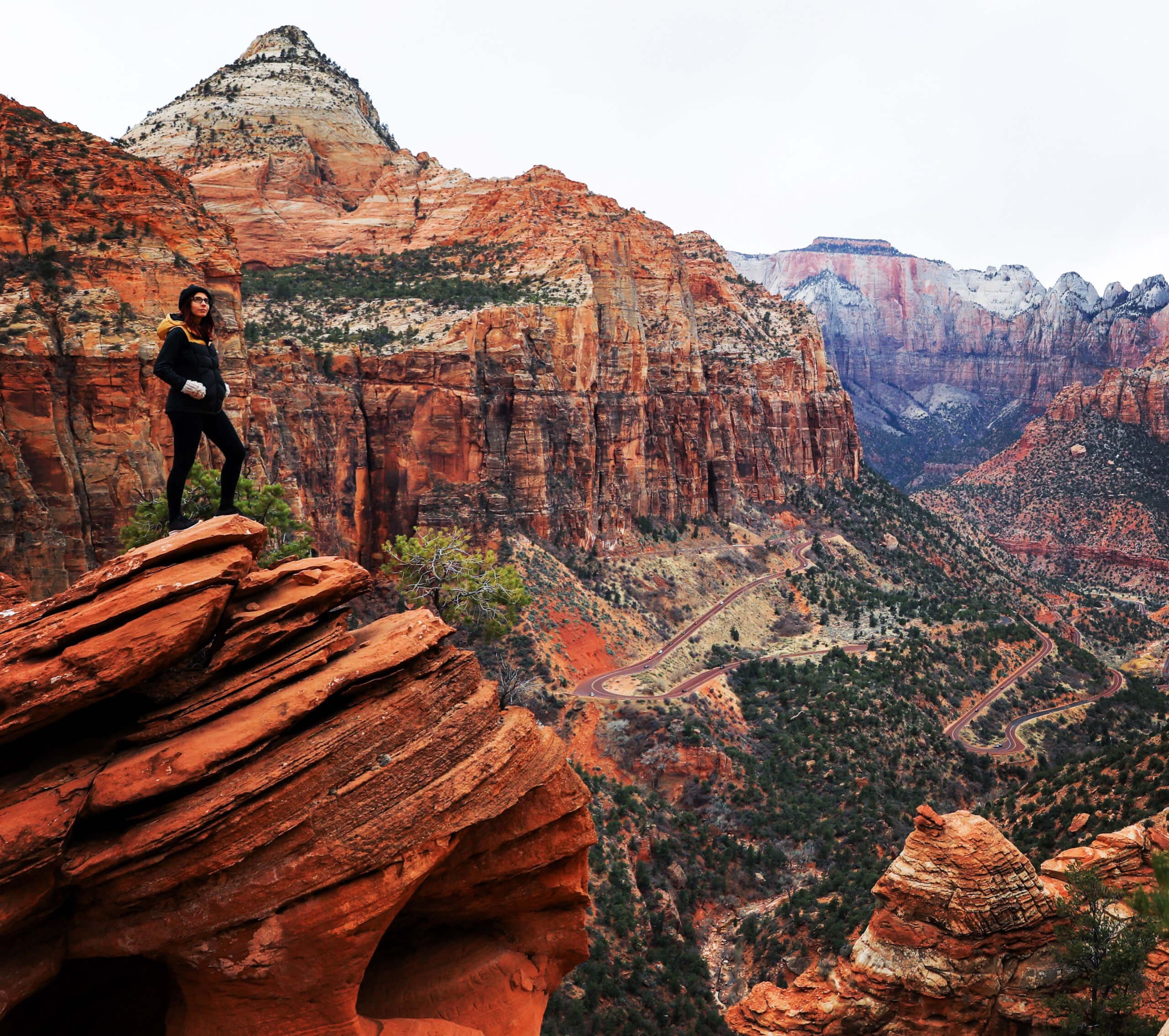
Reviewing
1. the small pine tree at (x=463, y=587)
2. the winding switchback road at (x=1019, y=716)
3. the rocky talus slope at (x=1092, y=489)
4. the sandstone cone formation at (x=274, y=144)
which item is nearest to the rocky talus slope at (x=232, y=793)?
the small pine tree at (x=463, y=587)

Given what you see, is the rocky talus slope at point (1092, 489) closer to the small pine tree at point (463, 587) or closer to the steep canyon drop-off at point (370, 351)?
the steep canyon drop-off at point (370, 351)

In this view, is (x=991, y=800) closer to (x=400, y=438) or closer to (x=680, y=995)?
(x=680, y=995)

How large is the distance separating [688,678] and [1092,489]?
124 m

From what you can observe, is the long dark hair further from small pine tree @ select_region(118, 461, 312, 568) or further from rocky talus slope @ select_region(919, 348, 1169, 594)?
rocky talus slope @ select_region(919, 348, 1169, 594)

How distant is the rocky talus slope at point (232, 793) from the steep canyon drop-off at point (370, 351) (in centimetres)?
2309

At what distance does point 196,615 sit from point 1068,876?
76.9ft

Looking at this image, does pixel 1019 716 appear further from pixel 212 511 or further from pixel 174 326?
pixel 174 326

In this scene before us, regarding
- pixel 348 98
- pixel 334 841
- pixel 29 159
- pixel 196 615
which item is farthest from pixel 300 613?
pixel 348 98

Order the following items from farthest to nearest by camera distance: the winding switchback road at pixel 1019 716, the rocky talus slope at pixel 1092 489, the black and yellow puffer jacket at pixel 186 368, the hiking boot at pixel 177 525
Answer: the rocky talus slope at pixel 1092 489, the winding switchback road at pixel 1019 716, the hiking boot at pixel 177 525, the black and yellow puffer jacket at pixel 186 368

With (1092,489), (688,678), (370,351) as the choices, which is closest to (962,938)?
(688,678)

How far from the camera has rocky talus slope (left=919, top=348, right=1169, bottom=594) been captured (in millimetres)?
138625

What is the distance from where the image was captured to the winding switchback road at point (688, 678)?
5912cm

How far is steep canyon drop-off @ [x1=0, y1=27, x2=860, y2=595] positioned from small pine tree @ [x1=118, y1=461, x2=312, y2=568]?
4.45 meters

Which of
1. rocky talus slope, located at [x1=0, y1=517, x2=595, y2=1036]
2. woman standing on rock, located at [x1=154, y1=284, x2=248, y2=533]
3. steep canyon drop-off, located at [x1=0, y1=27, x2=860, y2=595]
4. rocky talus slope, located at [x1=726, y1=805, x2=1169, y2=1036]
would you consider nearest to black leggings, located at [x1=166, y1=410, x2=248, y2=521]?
woman standing on rock, located at [x1=154, y1=284, x2=248, y2=533]
